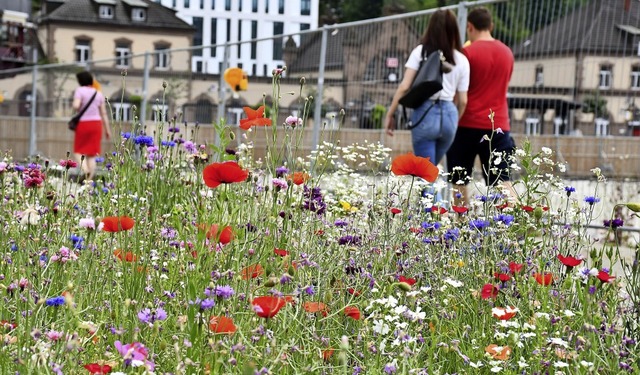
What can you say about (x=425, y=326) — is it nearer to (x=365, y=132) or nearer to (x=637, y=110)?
(x=637, y=110)

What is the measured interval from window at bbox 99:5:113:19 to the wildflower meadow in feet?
256

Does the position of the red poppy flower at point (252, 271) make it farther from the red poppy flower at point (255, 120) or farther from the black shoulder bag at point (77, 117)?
the black shoulder bag at point (77, 117)

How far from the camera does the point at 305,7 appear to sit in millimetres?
79562

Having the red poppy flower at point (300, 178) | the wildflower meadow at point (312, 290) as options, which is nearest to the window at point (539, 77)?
the wildflower meadow at point (312, 290)

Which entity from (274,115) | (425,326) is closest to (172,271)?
(274,115)

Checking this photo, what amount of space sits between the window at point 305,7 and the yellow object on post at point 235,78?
6086cm

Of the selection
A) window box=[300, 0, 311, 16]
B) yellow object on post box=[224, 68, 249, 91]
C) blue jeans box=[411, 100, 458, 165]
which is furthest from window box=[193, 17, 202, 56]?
blue jeans box=[411, 100, 458, 165]

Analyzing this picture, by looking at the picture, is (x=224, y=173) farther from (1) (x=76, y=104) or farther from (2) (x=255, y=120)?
(1) (x=76, y=104)

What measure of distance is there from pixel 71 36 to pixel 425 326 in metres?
77.0

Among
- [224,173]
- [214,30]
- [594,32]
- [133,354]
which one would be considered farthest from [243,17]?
[133,354]

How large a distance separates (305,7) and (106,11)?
14209 mm

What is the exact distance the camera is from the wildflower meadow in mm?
3035

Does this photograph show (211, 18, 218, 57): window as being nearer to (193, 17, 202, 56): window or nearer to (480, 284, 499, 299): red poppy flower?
(193, 17, 202, 56): window

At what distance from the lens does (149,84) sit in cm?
1970
